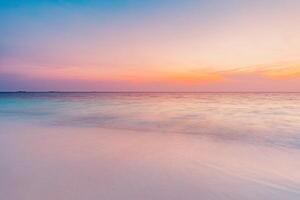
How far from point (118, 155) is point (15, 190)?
304cm

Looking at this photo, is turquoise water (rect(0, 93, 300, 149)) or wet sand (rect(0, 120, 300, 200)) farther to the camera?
turquoise water (rect(0, 93, 300, 149))

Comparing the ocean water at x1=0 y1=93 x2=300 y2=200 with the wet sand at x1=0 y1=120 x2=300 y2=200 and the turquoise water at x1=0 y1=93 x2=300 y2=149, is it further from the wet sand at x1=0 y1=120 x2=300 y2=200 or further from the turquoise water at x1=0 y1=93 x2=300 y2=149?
the turquoise water at x1=0 y1=93 x2=300 y2=149

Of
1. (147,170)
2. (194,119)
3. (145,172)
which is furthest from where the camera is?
(194,119)

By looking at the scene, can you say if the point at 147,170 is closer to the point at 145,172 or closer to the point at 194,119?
the point at 145,172

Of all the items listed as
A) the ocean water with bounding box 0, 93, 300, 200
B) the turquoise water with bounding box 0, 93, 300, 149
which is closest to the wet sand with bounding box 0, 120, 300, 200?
the ocean water with bounding box 0, 93, 300, 200

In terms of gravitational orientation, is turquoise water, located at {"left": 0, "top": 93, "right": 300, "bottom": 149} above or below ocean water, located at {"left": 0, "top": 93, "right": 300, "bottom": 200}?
below

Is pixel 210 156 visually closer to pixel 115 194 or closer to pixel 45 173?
pixel 115 194

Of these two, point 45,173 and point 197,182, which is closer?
point 197,182

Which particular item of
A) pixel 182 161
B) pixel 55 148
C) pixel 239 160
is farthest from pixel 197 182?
pixel 55 148

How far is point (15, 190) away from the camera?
13.9 feet

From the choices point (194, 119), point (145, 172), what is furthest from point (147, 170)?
point (194, 119)

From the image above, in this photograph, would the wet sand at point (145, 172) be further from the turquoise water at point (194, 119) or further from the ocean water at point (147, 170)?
the turquoise water at point (194, 119)

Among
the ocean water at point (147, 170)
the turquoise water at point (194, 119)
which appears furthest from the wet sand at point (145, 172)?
the turquoise water at point (194, 119)

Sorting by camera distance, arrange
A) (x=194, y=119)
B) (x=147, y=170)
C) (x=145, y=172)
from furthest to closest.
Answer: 1. (x=194, y=119)
2. (x=147, y=170)
3. (x=145, y=172)
